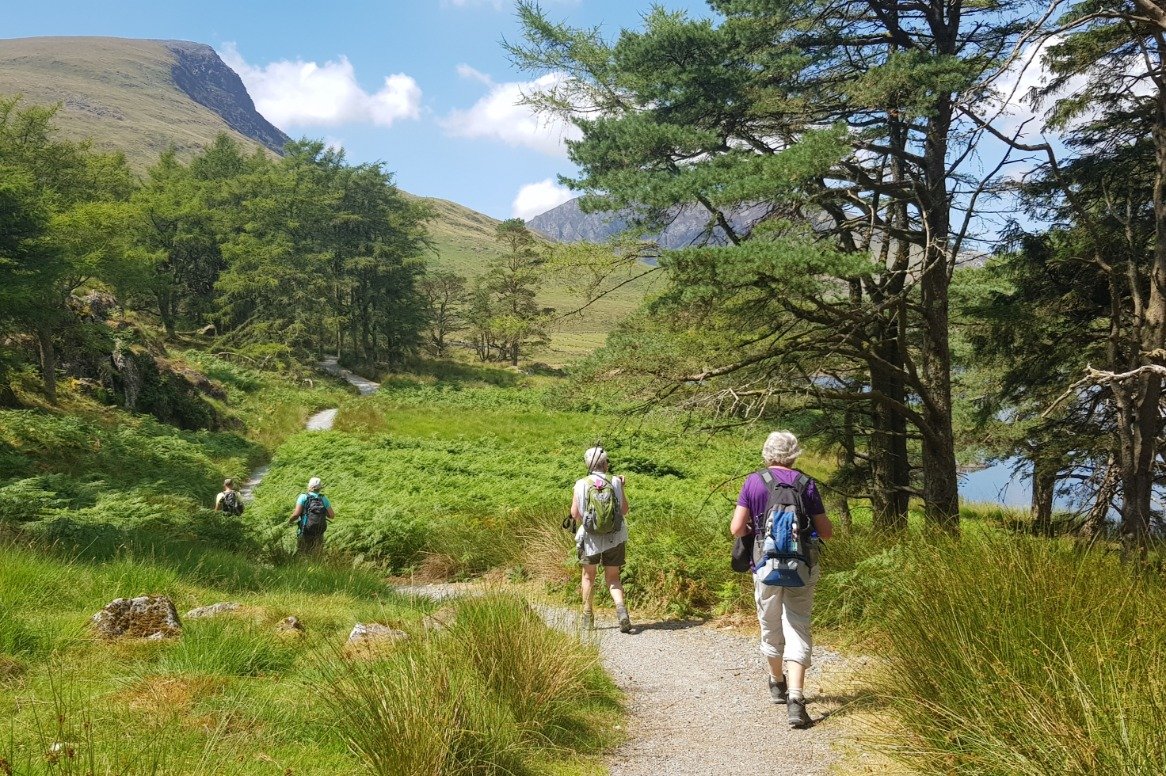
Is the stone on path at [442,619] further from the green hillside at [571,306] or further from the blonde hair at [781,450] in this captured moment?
the green hillside at [571,306]

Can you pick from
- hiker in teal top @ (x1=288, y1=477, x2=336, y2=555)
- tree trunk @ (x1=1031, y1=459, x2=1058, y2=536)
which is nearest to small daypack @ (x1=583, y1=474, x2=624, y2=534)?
hiker in teal top @ (x1=288, y1=477, x2=336, y2=555)

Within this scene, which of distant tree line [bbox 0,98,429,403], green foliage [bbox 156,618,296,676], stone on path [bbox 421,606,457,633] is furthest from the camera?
distant tree line [bbox 0,98,429,403]

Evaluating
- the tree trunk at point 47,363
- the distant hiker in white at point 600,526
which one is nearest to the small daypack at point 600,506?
the distant hiker in white at point 600,526

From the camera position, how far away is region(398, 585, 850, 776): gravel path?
13.0 ft

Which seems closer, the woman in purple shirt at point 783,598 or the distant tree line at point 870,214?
the woman in purple shirt at point 783,598

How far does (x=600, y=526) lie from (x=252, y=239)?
42908 mm

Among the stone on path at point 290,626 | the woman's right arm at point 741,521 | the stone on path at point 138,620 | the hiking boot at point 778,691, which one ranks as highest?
the woman's right arm at point 741,521

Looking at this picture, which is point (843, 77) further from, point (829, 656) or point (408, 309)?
point (408, 309)

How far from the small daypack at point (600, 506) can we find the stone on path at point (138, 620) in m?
3.51

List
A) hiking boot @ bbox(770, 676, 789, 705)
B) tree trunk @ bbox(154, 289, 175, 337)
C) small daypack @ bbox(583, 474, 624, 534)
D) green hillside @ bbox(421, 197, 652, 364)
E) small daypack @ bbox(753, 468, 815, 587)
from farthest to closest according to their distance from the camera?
1. tree trunk @ bbox(154, 289, 175, 337)
2. green hillside @ bbox(421, 197, 652, 364)
3. small daypack @ bbox(583, 474, 624, 534)
4. hiking boot @ bbox(770, 676, 789, 705)
5. small daypack @ bbox(753, 468, 815, 587)

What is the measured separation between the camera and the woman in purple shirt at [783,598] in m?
4.53

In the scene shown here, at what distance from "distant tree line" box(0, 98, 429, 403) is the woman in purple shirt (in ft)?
103

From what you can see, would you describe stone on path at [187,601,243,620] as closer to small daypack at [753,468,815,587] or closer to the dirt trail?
small daypack at [753,468,815,587]

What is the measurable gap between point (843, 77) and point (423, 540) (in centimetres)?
929
